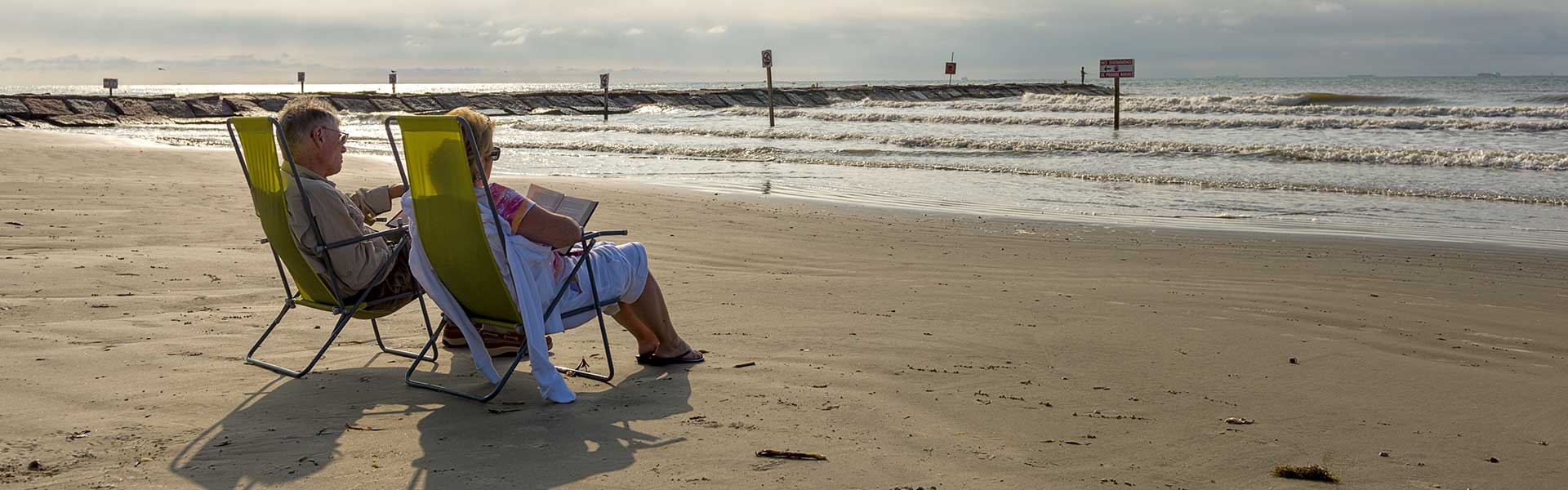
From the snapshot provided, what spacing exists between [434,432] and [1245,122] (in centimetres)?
2595

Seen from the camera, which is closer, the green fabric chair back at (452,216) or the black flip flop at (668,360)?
the green fabric chair back at (452,216)

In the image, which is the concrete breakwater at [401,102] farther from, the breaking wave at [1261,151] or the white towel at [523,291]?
the white towel at [523,291]

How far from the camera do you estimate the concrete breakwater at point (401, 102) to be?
29625mm

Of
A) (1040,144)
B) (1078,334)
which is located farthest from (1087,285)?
(1040,144)

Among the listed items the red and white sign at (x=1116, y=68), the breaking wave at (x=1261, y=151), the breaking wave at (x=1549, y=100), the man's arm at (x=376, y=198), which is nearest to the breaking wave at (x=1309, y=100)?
the breaking wave at (x=1549, y=100)

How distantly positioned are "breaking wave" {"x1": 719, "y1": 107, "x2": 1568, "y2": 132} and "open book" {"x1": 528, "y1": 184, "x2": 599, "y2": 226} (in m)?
24.4

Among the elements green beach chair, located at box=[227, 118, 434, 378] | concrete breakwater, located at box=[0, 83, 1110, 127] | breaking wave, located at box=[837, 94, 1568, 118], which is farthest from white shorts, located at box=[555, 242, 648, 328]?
breaking wave, located at box=[837, 94, 1568, 118]

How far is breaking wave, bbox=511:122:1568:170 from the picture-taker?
604 inches

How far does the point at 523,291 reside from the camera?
3523 millimetres

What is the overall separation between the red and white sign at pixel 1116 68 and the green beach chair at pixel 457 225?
2420 cm

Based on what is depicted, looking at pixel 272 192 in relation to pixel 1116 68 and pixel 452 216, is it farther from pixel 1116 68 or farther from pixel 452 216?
→ pixel 1116 68

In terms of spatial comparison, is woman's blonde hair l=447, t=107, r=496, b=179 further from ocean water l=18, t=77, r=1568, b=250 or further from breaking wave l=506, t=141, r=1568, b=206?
breaking wave l=506, t=141, r=1568, b=206

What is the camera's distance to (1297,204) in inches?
420

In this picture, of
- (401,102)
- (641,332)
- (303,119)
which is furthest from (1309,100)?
(303,119)
